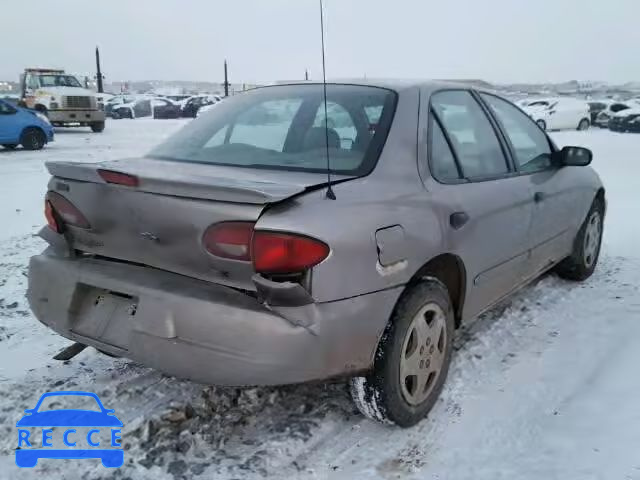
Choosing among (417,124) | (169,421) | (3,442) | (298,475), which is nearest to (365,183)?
(417,124)

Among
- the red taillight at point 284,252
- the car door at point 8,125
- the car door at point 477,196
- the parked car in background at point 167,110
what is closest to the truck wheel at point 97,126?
the car door at point 8,125

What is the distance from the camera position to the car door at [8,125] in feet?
48.1

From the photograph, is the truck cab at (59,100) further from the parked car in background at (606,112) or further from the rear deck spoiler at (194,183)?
the parked car in background at (606,112)

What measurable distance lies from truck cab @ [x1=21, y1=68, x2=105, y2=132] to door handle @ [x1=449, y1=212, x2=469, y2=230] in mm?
21725

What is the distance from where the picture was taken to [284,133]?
299 cm

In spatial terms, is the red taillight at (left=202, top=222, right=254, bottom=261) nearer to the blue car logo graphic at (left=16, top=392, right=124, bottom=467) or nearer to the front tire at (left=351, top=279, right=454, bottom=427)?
the front tire at (left=351, top=279, right=454, bottom=427)

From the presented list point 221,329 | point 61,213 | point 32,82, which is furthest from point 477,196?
point 32,82

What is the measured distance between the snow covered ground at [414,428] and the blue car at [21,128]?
41.7 ft

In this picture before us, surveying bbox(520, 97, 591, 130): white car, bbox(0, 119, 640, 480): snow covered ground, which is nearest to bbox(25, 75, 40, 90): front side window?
bbox(520, 97, 591, 130): white car

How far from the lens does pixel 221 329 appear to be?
211 cm

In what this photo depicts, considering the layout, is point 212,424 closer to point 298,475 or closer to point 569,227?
point 298,475

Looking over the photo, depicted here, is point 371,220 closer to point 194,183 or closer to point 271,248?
point 271,248

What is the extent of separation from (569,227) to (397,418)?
238 cm

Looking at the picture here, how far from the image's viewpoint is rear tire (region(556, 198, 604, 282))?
4.48 metres
